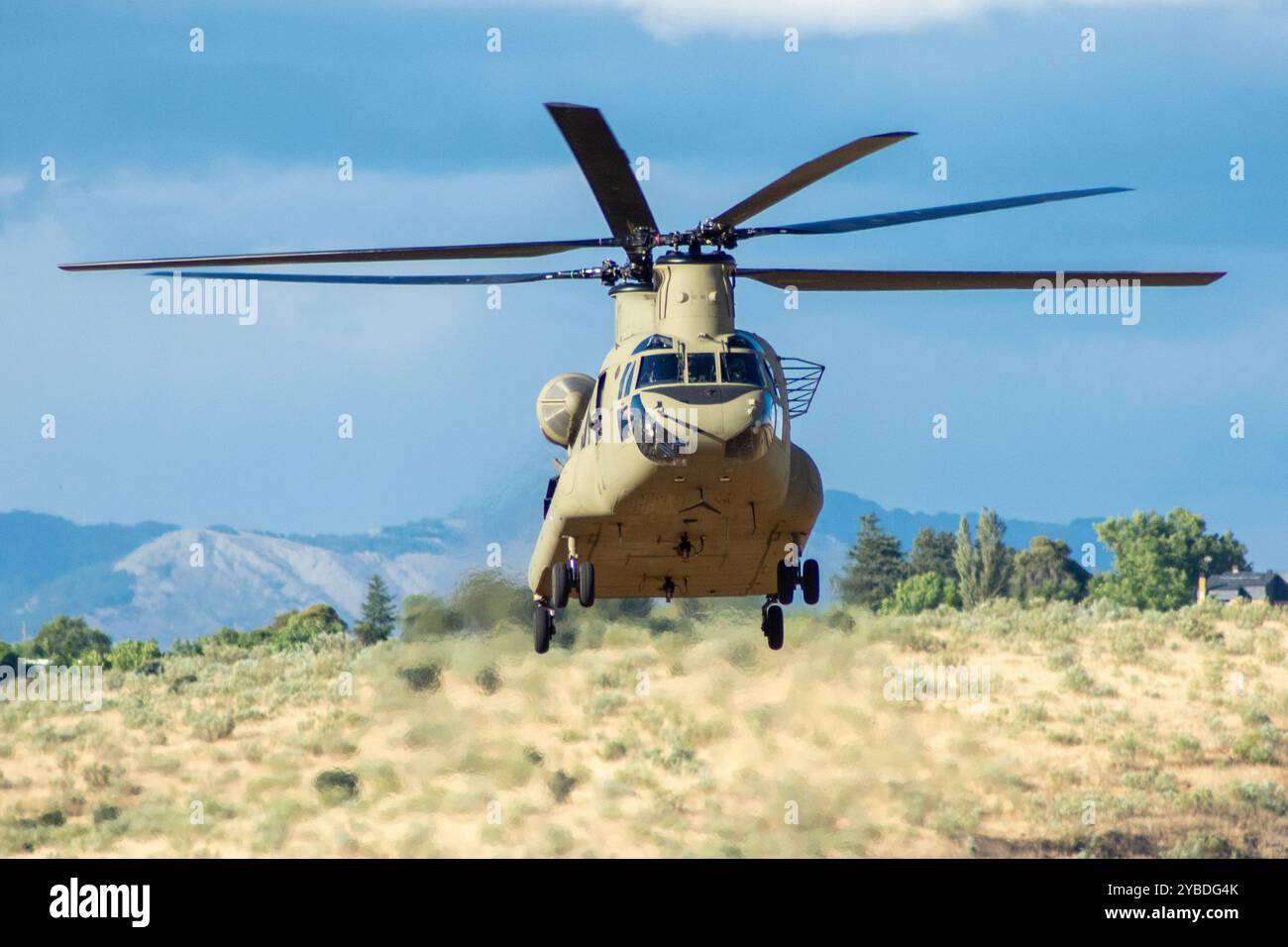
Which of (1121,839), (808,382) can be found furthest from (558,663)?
(808,382)

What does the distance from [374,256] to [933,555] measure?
54.9 metres

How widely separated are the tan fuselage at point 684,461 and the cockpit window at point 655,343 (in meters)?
0.03

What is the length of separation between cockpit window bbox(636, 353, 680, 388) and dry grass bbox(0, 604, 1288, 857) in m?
18.4

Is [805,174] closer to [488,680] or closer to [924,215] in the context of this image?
[924,215]

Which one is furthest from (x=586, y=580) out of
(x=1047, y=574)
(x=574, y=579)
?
(x=1047, y=574)

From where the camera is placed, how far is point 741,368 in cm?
2209

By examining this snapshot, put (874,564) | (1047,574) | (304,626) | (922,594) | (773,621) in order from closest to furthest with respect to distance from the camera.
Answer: (773,621) → (304,626) → (922,594) → (874,564) → (1047,574)

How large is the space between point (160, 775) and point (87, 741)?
9.31 feet

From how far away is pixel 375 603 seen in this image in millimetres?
69125

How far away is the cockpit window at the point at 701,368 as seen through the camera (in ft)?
72.0

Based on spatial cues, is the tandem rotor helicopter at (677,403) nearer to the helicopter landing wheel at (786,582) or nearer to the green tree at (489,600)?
the helicopter landing wheel at (786,582)

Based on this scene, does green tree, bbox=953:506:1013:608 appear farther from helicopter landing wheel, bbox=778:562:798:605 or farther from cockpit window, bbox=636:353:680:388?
cockpit window, bbox=636:353:680:388

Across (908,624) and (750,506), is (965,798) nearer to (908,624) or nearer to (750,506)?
(908,624)

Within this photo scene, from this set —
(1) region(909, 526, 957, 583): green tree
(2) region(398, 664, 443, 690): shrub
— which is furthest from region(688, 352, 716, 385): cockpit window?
(1) region(909, 526, 957, 583): green tree
